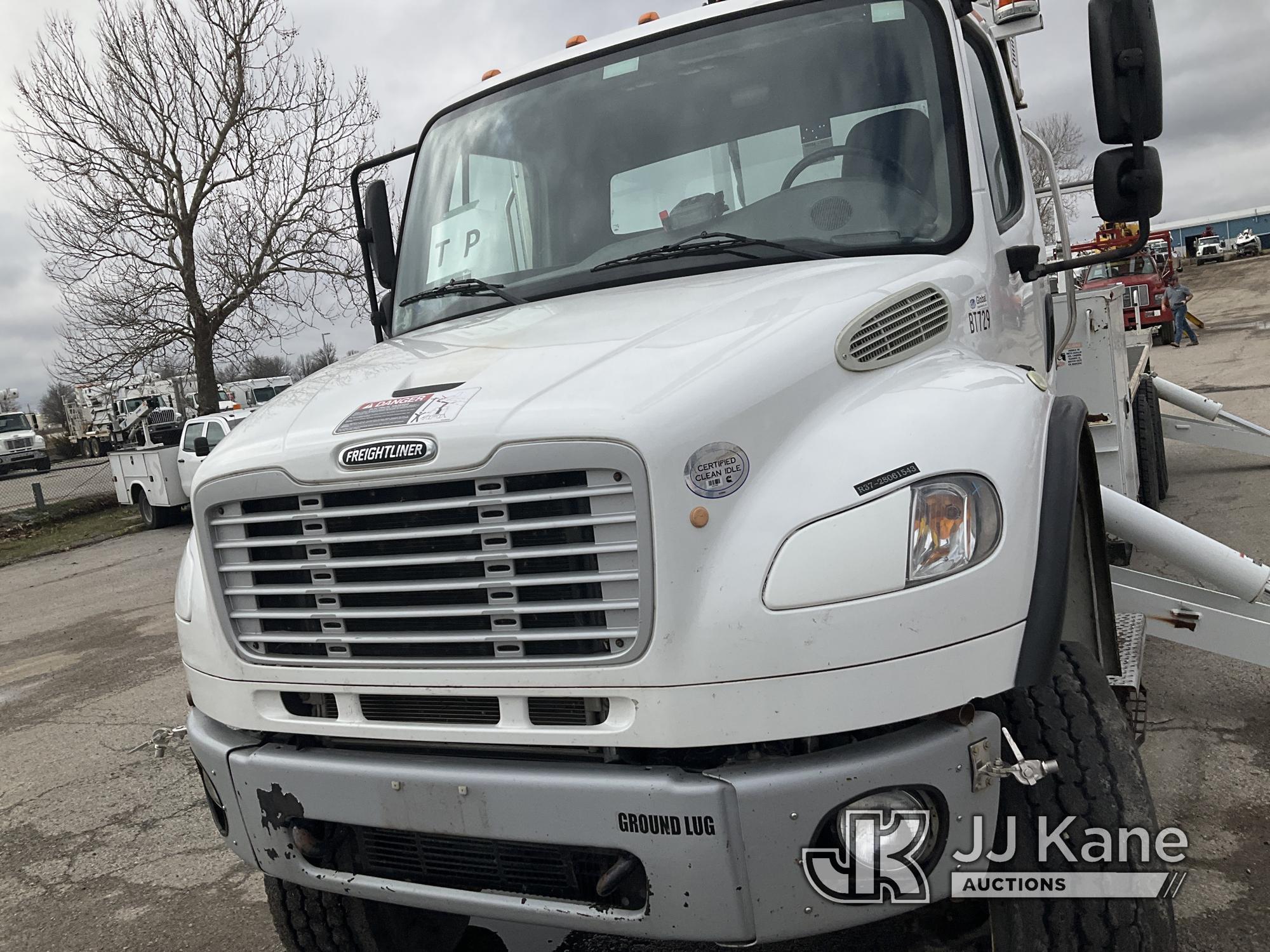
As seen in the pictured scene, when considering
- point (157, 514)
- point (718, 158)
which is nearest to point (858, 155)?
point (718, 158)

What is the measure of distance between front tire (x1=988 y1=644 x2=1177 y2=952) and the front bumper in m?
0.15

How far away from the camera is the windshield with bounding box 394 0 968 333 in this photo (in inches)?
127


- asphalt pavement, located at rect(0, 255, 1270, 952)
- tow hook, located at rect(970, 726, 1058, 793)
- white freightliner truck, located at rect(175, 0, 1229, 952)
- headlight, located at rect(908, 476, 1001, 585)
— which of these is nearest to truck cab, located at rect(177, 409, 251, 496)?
asphalt pavement, located at rect(0, 255, 1270, 952)

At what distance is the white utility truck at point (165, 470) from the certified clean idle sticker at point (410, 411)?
14.9 meters

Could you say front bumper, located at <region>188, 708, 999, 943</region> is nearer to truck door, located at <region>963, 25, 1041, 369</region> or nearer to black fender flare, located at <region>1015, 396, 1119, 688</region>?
black fender flare, located at <region>1015, 396, 1119, 688</region>

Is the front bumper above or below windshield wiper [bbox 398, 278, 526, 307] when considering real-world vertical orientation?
below

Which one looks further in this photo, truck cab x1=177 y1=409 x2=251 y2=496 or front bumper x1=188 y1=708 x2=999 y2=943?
truck cab x1=177 y1=409 x2=251 y2=496

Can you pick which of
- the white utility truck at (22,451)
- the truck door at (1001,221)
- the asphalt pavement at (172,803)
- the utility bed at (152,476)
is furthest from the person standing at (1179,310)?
the white utility truck at (22,451)

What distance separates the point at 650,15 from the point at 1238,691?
3778 millimetres

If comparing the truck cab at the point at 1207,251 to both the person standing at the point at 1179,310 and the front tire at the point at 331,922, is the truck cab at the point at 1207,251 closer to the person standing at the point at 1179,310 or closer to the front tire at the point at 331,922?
the person standing at the point at 1179,310

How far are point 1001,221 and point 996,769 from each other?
6.48ft

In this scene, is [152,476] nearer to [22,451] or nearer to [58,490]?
[58,490]

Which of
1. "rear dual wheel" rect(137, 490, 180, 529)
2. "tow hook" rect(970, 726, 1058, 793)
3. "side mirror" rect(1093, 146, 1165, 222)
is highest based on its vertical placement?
"side mirror" rect(1093, 146, 1165, 222)

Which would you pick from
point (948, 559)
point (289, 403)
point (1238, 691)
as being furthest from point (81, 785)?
point (1238, 691)
